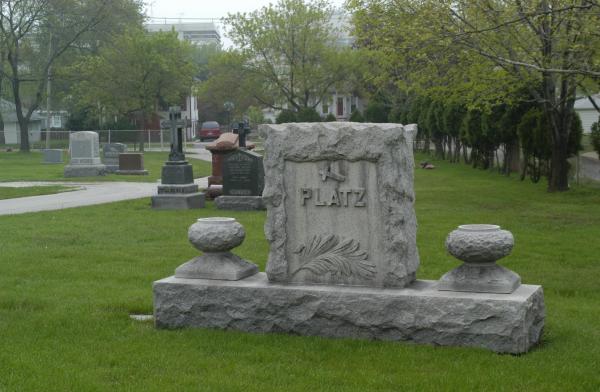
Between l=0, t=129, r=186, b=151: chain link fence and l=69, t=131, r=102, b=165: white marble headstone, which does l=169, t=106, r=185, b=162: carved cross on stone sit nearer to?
l=69, t=131, r=102, b=165: white marble headstone

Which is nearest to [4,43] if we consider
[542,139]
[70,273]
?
[542,139]

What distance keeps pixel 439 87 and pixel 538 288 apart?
1520cm

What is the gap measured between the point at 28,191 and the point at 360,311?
19408 mm

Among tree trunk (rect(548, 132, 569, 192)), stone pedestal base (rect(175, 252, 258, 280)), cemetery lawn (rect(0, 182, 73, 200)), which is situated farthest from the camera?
cemetery lawn (rect(0, 182, 73, 200))

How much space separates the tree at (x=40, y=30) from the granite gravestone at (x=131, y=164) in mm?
21299

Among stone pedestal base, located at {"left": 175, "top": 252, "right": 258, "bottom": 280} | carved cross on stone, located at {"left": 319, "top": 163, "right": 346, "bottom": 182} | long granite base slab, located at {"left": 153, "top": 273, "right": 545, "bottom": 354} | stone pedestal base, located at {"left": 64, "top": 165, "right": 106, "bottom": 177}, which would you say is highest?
carved cross on stone, located at {"left": 319, "top": 163, "right": 346, "bottom": 182}

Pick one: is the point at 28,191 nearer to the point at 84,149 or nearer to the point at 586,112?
the point at 84,149

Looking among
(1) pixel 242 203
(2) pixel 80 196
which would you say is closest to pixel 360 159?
(1) pixel 242 203

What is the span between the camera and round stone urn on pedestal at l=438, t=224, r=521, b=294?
715 centimetres

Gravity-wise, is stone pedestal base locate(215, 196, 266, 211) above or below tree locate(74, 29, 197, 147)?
below

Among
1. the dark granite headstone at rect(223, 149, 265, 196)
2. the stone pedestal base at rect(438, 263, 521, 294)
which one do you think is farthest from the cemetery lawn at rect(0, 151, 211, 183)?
the stone pedestal base at rect(438, 263, 521, 294)

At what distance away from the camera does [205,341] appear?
24.5 feet

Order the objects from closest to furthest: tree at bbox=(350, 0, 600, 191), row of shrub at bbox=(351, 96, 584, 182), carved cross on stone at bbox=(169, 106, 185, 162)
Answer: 1. tree at bbox=(350, 0, 600, 191)
2. carved cross on stone at bbox=(169, 106, 185, 162)
3. row of shrub at bbox=(351, 96, 584, 182)

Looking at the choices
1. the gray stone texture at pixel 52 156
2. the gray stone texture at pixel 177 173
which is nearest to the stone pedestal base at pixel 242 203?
the gray stone texture at pixel 177 173
